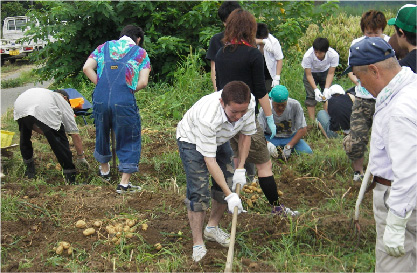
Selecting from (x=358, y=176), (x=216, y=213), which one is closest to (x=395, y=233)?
(x=216, y=213)

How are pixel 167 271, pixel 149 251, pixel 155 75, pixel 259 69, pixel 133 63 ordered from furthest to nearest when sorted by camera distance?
pixel 155 75 < pixel 133 63 < pixel 259 69 < pixel 149 251 < pixel 167 271

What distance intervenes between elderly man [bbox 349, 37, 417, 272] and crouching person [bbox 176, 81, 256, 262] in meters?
0.95

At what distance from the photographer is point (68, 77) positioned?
936 cm

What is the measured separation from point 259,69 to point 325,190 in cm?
160

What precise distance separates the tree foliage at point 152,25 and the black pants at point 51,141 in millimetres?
3470

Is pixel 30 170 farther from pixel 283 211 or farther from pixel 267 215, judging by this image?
pixel 283 211

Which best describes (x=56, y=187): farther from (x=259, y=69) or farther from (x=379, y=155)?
(x=379, y=155)

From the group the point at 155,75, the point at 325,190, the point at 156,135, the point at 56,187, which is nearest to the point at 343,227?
the point at 325,190

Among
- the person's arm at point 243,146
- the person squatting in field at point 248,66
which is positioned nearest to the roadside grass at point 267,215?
the person squatting in field at point 248,66

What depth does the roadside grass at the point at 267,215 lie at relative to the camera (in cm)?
369

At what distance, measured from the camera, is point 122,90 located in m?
5.04

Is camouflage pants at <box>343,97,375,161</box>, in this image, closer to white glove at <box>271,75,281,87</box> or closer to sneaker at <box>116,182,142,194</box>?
white glove at <box>271,75,281,87</box>

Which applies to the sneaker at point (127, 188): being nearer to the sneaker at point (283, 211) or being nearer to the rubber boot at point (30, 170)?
the rubber boot at point (30, 170)

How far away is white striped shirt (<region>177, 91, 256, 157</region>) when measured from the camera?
346 cm
